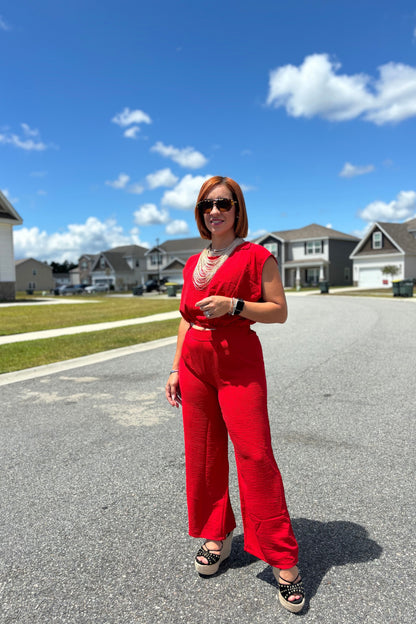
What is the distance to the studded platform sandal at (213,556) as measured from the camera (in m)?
2.44

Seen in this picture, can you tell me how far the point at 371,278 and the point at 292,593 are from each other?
154 feet

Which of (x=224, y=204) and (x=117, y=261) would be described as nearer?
(x=224, y=204)

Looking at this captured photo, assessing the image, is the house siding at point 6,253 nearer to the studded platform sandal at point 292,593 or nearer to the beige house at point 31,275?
the studded platform sandal at point 292,593

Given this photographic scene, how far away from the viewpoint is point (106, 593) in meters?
2.29

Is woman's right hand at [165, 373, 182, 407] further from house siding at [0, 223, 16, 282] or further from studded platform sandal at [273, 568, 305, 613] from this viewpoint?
house siding at [0, 223, 16, 282]

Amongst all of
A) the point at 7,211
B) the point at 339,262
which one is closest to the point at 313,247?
the point at 339,262

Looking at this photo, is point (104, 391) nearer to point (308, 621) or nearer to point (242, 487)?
point (242, 487)

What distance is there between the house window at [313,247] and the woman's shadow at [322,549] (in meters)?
52.3

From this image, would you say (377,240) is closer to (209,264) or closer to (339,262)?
(339,262)

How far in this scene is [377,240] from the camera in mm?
45438

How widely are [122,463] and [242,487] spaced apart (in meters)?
1.80

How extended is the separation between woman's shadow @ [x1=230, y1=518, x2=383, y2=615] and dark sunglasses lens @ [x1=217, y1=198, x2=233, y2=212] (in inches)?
77.0

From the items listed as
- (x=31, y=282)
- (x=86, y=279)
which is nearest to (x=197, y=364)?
(x=31, y=282)

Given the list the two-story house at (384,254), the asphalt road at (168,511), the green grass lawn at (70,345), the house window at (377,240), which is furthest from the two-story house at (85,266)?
the asphalt road at (168,511)
